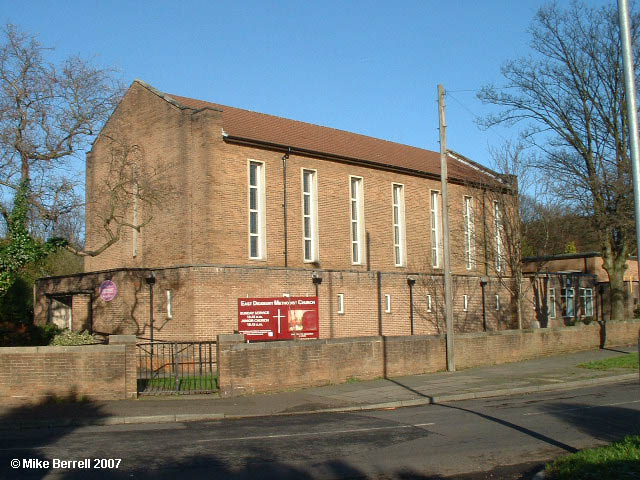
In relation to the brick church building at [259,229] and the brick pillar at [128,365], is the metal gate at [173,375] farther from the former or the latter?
the brick church building at [259,229]

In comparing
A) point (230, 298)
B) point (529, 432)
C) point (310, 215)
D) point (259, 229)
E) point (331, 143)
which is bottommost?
point (529, 432)

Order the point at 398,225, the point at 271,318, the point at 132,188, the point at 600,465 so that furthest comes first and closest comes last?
the point at 398,225 < the point at 132,188 < the point at 271,318 < the point at 600,465

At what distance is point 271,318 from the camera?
915 inches

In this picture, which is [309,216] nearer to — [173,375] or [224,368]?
[173,375]

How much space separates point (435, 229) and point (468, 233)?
1.93 metres

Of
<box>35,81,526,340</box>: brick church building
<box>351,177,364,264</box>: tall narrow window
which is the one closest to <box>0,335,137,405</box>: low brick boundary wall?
<box>35,81,526,340</box>: brick church building

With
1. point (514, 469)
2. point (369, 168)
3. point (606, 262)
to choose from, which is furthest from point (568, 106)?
point (514, 469)

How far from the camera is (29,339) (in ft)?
69.5

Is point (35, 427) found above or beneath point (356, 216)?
beneath

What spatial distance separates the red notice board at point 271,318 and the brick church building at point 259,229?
→ 6.96ft

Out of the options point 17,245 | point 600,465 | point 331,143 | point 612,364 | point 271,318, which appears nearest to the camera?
point 600,465

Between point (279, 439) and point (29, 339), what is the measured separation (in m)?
12.7


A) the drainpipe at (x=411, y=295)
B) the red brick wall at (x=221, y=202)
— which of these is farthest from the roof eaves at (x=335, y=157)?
the drainpipe at (x=411, y=295)

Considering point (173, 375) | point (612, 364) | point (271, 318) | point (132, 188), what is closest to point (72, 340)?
point (173, 375)
